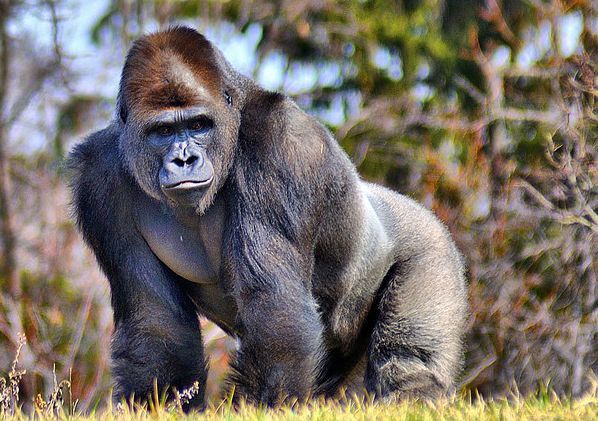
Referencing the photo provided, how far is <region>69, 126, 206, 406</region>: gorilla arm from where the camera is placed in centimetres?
444

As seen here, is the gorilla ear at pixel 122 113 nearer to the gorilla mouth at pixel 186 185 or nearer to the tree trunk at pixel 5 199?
the gorilla mouth at pixel 186 185

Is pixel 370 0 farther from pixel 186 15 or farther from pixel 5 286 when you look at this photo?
pixel 5 286

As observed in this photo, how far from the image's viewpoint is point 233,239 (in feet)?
14.3

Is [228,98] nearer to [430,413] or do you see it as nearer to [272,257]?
[272,257]

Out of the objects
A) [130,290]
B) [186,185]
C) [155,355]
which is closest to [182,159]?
[186,185]

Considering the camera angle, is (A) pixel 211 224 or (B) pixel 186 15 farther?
(B) pixel 186 15

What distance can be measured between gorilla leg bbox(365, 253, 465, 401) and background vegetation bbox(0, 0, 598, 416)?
1933 mm

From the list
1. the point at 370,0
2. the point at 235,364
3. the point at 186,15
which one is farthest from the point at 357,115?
the point at 235,364

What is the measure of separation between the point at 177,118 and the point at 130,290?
Result: 2.69 feet

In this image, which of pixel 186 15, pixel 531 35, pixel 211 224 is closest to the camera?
pixel 211 224

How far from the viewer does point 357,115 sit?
11.5 meters

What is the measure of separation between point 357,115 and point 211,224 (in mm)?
7038

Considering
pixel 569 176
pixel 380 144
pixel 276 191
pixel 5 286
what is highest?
pixel 276 191

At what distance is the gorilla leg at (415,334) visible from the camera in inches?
193
